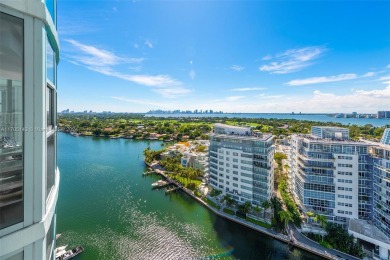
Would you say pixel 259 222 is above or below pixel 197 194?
below

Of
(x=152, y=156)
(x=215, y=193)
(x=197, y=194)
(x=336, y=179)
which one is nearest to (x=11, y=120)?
(x=336, y=179)

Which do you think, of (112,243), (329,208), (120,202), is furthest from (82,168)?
(329,208)

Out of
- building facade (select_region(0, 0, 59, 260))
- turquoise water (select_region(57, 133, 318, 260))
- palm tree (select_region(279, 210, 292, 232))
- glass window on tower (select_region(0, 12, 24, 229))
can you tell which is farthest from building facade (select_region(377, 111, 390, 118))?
glass window on tower (select_region(0, 12, 24, 229))

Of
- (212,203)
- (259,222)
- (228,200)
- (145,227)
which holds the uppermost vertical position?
(228,200)

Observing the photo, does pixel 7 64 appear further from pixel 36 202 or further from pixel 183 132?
pixel 183 132

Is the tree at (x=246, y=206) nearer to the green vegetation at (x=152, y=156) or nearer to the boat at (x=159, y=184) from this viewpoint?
the boat at (x=159, y=184)

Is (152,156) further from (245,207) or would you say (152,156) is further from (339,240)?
(339,240)

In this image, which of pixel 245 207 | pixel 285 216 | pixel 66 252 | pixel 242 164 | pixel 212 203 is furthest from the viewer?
pixel 212 203
